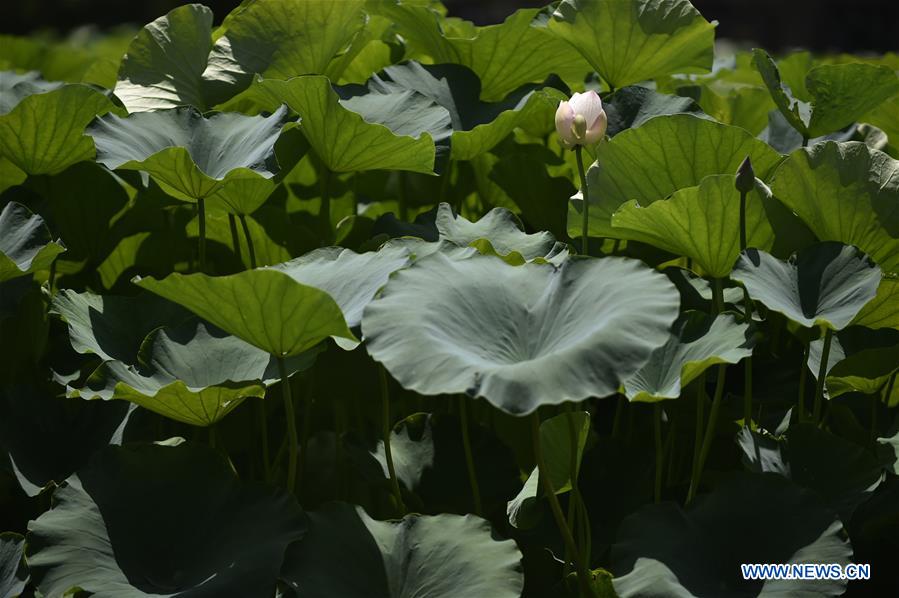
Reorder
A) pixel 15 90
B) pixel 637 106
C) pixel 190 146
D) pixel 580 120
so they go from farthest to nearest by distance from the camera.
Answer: pixel 15 90 → pixel 637 106 → pixel 190 146 → pixel 580 120

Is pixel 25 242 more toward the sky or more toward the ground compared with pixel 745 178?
more toward the ground

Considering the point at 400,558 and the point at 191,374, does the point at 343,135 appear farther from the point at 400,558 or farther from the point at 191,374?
the point at 400,558

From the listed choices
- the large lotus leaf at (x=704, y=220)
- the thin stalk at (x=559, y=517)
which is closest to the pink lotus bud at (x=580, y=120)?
the large lotus leaf at (x=704, y=220)

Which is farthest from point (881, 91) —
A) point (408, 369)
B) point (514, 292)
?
point (408, 369)

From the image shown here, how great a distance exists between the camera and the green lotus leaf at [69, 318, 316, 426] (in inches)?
36.4

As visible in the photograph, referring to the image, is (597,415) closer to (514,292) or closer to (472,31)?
(514,292)

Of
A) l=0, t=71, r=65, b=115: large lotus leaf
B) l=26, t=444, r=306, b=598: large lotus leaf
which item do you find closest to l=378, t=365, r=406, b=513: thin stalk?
l=26, t=444, r=306, b=598: large lotus leaf

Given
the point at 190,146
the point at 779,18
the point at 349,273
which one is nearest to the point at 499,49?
the point at 190,146

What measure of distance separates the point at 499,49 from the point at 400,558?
76cm

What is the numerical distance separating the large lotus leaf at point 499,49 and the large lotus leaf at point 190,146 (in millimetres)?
305

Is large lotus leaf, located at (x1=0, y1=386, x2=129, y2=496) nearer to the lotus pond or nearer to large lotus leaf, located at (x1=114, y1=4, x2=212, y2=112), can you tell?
the lotus pond

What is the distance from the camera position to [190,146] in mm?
1199

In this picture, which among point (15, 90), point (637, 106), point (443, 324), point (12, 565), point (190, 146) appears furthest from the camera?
point (15, 90)

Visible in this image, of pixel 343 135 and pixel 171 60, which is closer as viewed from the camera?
pixel 343 135
